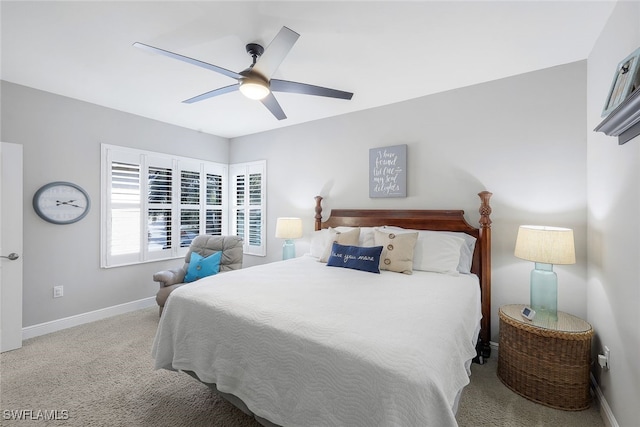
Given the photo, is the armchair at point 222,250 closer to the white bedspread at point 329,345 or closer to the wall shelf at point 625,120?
the white bedspread at point 329,345

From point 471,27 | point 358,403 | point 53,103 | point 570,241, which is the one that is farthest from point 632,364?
point 53,103

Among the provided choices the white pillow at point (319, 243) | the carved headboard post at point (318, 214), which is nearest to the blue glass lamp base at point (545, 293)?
the white pillow at point (319, 243)

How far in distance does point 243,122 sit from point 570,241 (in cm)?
392

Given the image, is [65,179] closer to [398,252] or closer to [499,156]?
[398,252]

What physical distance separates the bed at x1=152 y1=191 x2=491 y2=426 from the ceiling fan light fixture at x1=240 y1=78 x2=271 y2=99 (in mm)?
1434

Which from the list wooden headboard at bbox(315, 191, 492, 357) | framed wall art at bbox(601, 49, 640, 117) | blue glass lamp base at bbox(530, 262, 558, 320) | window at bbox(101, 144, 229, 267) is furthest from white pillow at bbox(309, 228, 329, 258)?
framed wall art at bbox(601, 49, 640, 117)

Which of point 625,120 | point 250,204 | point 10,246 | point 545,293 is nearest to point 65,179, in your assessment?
point 10,246

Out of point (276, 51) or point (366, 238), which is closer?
point (276, 51)

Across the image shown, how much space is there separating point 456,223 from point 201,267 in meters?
2.98

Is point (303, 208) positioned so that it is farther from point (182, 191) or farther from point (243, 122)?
point (182, 191)

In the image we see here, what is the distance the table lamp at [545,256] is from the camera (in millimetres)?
2012

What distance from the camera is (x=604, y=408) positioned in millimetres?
1817

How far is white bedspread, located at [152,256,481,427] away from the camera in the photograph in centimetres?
104

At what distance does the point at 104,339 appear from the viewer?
2887 millimetres
